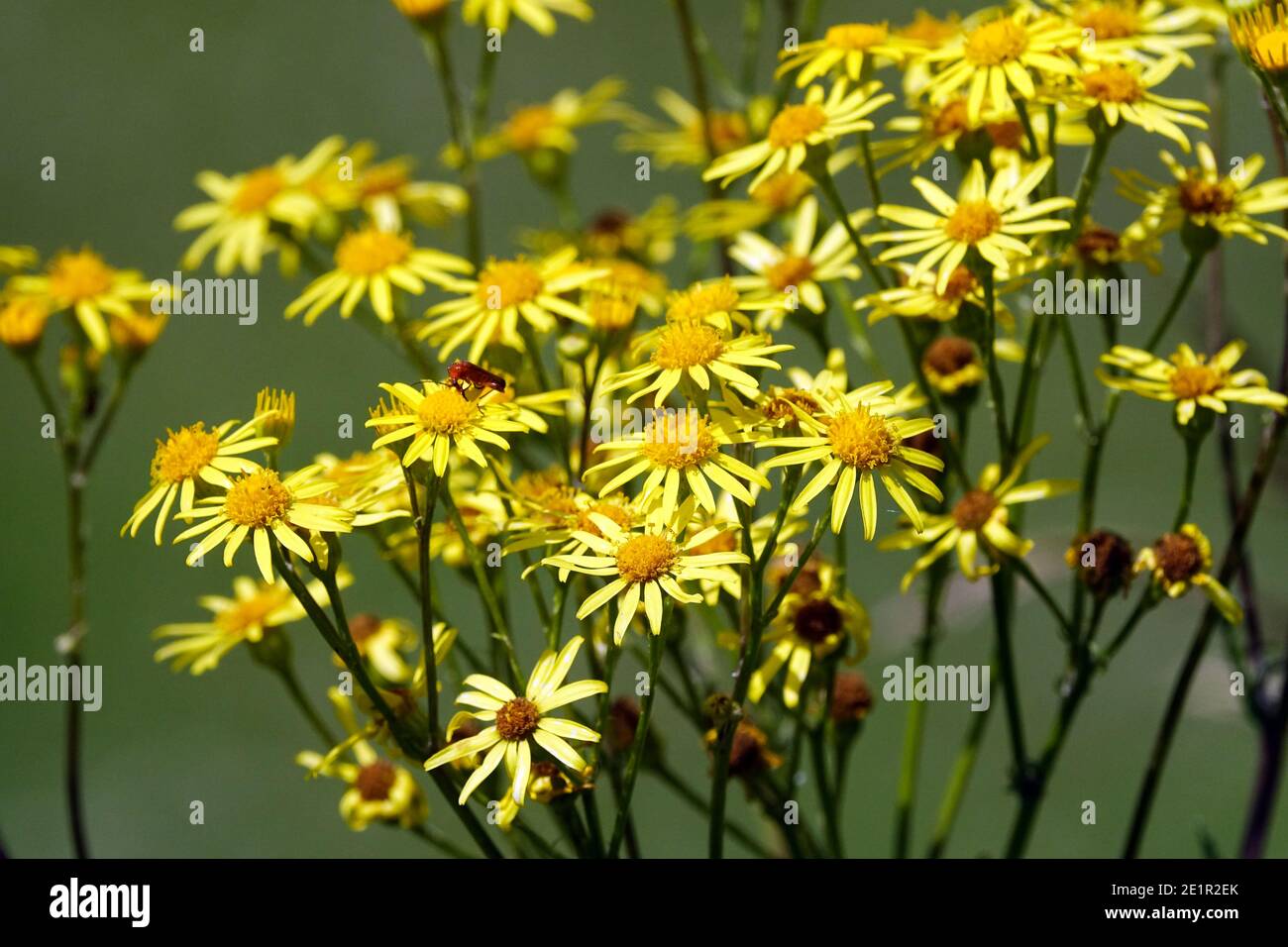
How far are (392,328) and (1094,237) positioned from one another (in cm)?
53

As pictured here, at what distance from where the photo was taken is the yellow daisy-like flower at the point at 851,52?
3.15ft

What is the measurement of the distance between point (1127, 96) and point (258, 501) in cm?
61

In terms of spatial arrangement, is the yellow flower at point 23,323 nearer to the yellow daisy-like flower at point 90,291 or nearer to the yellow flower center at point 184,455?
the yellow daisy-like flower at point 90,291

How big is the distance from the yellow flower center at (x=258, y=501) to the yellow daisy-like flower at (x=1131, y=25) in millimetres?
582

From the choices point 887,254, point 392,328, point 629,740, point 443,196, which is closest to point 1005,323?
point 887,254

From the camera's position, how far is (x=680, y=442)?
777 mm

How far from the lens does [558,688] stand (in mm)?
773

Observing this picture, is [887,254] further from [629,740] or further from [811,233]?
[629,740]

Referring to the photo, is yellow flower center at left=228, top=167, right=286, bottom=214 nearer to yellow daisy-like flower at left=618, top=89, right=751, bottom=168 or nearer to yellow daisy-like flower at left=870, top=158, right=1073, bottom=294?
yellow daisy-like flower at left=618, top=89, right=751, bottom=168

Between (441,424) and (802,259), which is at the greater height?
(802,259)

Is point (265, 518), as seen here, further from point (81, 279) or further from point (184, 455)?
point (81, 279)

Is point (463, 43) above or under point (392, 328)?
above

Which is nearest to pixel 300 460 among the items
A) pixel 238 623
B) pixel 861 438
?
pixel 238 623

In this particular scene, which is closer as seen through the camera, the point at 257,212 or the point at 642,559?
the point at 642,559
